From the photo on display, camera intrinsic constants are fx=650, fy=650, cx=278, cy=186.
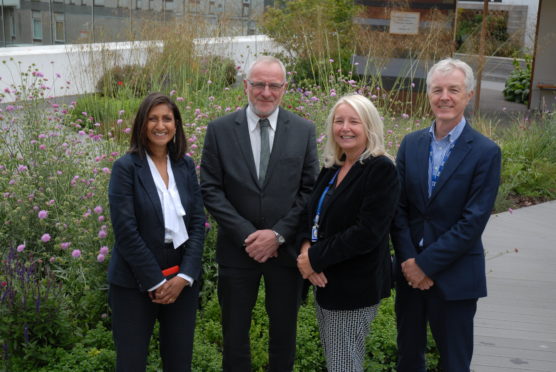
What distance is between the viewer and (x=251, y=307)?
3.38 meters

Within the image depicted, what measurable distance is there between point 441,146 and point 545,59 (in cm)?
1476

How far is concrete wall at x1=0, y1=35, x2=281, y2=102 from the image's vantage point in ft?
28.0

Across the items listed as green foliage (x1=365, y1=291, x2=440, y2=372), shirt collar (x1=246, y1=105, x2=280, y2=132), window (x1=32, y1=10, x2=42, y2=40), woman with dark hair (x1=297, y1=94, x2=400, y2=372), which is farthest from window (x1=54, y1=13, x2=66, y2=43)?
woman with dark hair (x1=297, y1=94, x2=400, y2=372)

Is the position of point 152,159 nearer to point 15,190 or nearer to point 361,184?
point 361,184

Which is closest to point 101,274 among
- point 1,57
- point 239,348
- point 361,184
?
point 239,348

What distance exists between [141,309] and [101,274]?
133 centimetres

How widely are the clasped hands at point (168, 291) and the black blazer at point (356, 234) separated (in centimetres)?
62

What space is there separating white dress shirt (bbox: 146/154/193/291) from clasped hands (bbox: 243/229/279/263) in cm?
33

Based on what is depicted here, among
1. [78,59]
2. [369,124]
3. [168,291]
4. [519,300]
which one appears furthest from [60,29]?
[369,124]

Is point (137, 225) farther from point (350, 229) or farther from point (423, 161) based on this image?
point (423, 161)

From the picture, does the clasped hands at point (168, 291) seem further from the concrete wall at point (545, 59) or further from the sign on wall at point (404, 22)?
the concrete wall at point (545, 59)

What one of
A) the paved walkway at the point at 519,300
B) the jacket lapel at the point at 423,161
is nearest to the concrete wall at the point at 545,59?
the paved walkway at the point at 519,300

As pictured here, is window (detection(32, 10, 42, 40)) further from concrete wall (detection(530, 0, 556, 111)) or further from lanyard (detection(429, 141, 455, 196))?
lanyard (detection(429, 141, 455, 196))

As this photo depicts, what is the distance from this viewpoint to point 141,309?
9.82 ft
